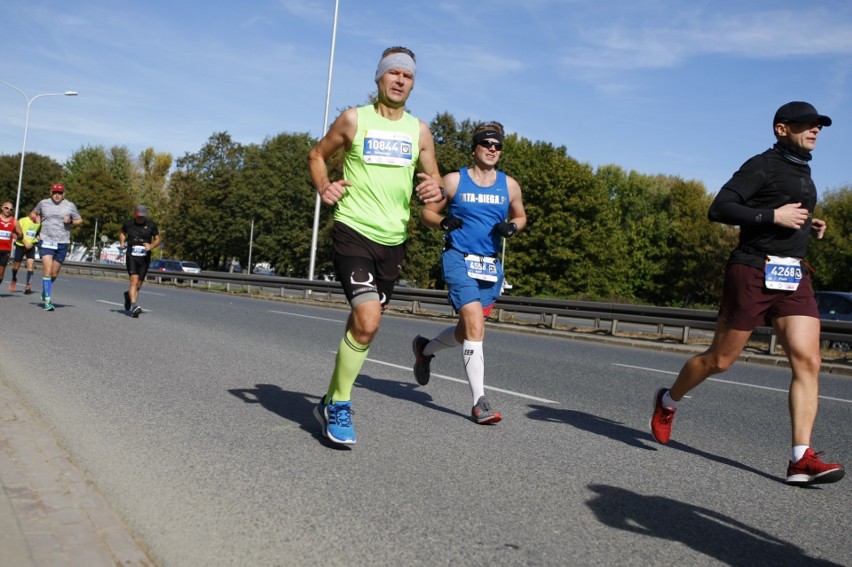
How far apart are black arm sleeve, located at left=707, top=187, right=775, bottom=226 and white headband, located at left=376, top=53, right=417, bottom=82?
1.96m

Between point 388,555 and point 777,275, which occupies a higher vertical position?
point 777,275

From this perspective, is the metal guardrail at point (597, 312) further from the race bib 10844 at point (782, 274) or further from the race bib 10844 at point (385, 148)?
the race bib 10844 at point (385, 148)

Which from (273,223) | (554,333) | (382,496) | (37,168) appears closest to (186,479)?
(382,496)

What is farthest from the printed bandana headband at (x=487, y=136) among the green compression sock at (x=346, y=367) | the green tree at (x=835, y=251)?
the green tree at (x=835, y=251)

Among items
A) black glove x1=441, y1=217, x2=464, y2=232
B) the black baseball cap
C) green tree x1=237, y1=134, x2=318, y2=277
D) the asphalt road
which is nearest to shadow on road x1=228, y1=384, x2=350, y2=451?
the asphalt road

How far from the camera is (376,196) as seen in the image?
5.00 m

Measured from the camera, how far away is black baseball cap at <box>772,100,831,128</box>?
187 inches

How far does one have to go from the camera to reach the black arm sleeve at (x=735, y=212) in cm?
474

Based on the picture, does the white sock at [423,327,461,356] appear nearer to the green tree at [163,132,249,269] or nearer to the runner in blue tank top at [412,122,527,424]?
the runner in blue tank top at [412,122,527,424]

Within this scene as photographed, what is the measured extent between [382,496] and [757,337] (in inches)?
616

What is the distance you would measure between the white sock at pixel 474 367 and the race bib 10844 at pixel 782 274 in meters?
2.03

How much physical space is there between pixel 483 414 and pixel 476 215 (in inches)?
57.9

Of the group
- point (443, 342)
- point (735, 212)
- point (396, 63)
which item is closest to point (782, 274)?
point (735, 212)

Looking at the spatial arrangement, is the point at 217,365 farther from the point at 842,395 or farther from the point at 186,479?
the point at 842,395
